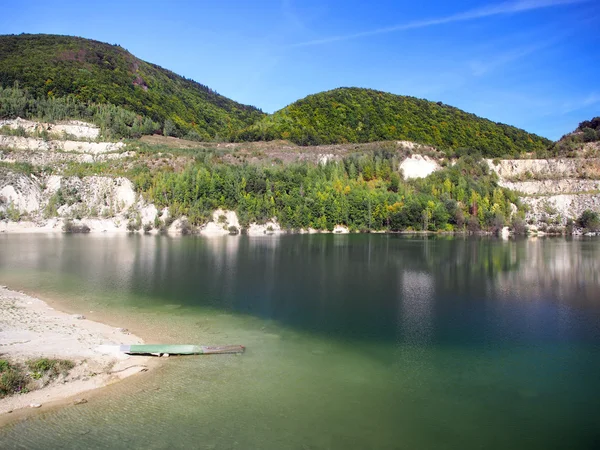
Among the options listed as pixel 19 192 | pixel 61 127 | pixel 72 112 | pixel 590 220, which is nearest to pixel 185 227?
pixel 19 192

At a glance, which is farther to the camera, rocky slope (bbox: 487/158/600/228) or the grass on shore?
rocky slope (bbox: 487/158/600/228)

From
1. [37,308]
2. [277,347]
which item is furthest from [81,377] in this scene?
[37,308]

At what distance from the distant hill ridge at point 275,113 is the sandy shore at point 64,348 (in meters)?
86.4

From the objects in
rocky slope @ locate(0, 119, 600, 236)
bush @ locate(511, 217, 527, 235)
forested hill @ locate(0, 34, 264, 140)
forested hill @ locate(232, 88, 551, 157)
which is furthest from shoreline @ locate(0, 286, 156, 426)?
forested hill @ locate(0, 34, 264, 140)

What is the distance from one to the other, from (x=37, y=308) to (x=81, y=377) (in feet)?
26.7

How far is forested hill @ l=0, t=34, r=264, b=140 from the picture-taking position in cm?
9775

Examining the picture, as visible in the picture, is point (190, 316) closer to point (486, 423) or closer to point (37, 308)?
point (37, 308)

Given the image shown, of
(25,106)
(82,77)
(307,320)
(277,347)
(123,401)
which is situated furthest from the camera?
(82,77)

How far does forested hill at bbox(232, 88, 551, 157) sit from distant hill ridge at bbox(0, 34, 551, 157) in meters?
0.24

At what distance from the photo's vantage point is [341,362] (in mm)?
12734

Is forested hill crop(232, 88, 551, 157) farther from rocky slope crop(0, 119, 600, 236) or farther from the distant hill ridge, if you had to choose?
rocky slope crop(0, 119, 600, 236)

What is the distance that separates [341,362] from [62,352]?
7909mm

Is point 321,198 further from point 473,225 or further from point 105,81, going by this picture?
point 105,81

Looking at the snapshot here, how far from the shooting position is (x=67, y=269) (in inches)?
1112
